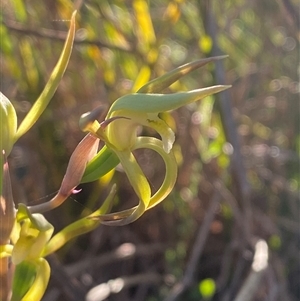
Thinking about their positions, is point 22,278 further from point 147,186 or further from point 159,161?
point 159,161

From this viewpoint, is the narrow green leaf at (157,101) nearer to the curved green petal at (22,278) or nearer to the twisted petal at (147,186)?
the twisted petal at (147,186)

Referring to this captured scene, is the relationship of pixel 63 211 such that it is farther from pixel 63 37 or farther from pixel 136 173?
pixel 136 173

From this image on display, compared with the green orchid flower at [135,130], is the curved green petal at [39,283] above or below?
below

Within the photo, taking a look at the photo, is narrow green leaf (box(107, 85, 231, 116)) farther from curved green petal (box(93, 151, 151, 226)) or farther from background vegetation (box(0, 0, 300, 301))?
background vegetation (box(0, 0, 300, 301))

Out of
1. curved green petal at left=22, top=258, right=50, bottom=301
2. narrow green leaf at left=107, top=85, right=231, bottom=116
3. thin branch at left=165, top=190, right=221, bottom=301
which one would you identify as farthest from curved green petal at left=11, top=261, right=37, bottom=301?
thin branch at left=165, top=190, right=221, bottom=301

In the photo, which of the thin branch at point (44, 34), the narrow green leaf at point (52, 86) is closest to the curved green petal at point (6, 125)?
the narrow green leaf at point (52, 86)

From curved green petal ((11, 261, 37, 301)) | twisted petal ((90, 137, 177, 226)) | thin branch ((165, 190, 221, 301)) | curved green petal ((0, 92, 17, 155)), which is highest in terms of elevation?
curved green petal ((0, 92, 17, 155))
